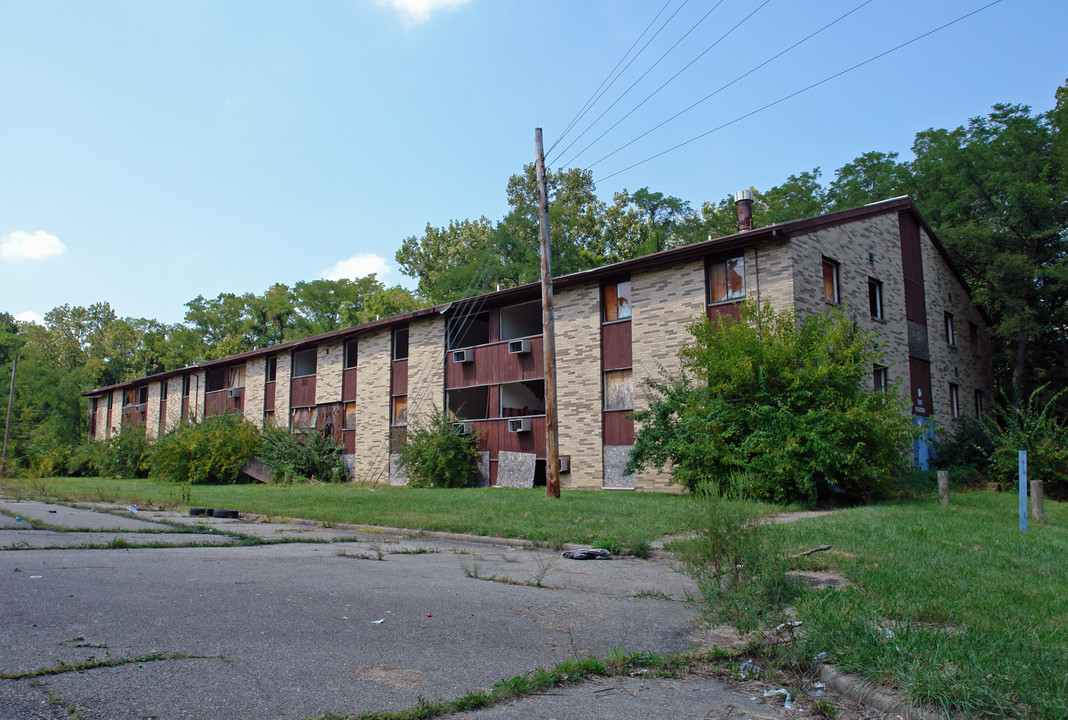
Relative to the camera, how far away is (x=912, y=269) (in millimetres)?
25219

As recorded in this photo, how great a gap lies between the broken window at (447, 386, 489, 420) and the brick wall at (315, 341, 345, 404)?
6.43 meters

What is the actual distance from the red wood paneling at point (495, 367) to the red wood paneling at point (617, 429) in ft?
10.8

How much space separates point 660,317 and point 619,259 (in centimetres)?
2494

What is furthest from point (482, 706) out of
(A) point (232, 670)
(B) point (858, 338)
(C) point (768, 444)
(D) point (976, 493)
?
(D) point (976, 493)

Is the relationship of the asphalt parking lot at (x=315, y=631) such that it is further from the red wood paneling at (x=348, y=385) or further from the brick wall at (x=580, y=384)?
the red wood paneling at (x=348, y=385)

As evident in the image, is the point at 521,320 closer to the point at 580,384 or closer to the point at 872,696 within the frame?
the point at 580,384

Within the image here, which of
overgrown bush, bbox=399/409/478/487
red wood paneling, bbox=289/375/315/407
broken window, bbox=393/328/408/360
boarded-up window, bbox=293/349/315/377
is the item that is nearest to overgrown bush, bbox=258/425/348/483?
red wood paneling, bbox=289/375/315/407

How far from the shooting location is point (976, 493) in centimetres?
1902

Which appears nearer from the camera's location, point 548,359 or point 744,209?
point 548,359

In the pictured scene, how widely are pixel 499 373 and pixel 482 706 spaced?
71.9 feet

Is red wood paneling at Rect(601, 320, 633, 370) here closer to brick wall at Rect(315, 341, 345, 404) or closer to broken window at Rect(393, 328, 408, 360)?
broken window at Rect(393, 328, 408, 360)

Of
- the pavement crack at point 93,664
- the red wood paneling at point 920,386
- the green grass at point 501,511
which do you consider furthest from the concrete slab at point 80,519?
the red wood paneling at point 920,386

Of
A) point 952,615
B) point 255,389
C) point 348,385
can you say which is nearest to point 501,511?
point 952,615

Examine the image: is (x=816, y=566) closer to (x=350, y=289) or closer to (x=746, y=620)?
(x=746, y=620)
